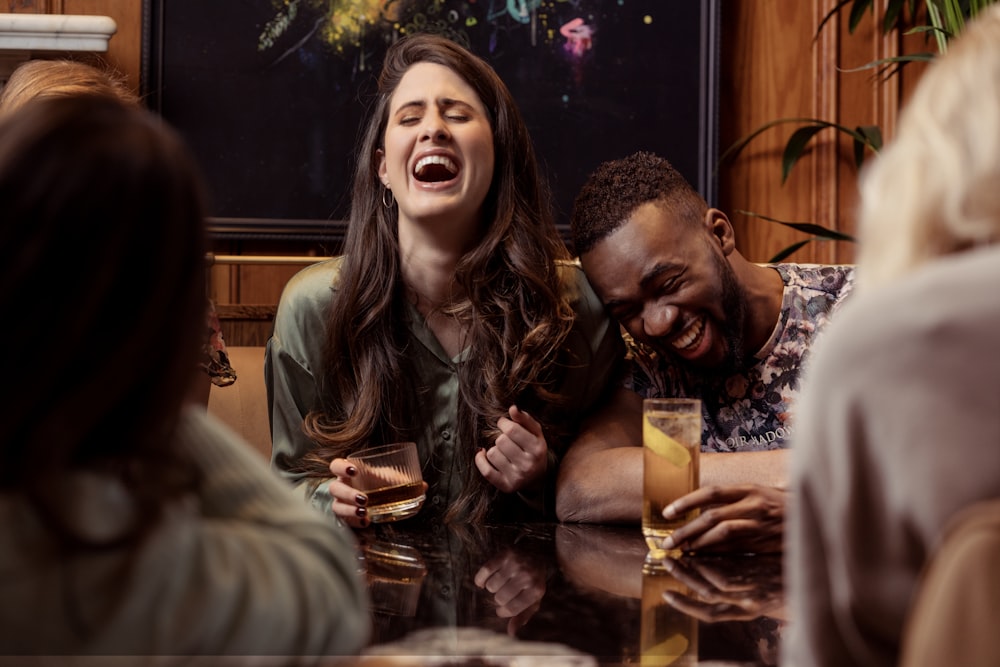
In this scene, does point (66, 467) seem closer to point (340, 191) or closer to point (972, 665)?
point (972, 665)

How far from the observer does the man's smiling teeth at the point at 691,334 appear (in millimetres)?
1911

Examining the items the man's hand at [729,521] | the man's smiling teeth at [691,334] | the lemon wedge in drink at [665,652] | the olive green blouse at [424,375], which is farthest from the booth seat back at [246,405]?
the lemon wedge in drink at [665,652]

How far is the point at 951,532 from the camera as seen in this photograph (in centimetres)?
51

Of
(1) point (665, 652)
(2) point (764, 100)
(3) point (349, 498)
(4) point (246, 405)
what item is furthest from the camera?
(2) point (764, 100)

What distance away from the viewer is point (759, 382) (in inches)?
77.3

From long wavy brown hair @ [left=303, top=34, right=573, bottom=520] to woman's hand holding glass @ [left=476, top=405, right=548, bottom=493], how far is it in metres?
0.15

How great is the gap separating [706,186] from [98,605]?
2639 mm

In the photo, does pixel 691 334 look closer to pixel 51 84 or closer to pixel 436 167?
pixel 436 167

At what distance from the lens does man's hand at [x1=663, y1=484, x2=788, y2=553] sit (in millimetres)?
1243

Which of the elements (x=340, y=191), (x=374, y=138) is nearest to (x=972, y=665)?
(x=374, y=138)

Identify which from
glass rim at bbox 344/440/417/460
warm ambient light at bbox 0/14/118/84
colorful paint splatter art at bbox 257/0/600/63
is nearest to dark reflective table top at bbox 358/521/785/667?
glass rim at bbox 344/440/417/460

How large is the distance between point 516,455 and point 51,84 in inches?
35.6

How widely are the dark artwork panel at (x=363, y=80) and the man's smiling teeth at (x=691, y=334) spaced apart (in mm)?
1122

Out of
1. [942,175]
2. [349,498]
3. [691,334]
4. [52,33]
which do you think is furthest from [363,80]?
[942,175]
